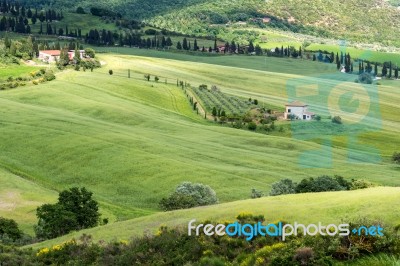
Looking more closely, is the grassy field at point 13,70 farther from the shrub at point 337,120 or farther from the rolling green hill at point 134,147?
the shrub at point 337,120

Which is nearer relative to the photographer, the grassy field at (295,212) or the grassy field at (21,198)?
the grassy field at (295,212)

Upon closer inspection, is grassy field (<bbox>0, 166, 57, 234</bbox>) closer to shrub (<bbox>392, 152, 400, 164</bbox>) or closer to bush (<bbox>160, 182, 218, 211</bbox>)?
bush (<bbox>160, 182, 218, 211</bbox>)

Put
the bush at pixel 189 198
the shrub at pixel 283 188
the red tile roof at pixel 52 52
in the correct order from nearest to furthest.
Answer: the shrub at pixel 283 188 → the bush at pixel 189 198 → the red tile roof at pixel 52 52

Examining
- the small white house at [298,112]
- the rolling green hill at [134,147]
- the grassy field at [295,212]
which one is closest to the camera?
the grassy field at [295,212]

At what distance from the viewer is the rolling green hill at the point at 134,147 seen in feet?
227

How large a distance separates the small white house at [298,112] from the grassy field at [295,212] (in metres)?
94.9

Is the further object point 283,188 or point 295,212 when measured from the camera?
point 283,188

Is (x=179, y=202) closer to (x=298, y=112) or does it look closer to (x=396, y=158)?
(x=396, y=158)

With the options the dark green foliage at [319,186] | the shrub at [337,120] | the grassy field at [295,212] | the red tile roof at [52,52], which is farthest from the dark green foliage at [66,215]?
the red tile roof at [52,52]

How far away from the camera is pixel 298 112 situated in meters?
131

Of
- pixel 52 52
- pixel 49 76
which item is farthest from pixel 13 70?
pixel 52 52

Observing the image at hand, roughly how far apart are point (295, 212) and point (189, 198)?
2577 cm

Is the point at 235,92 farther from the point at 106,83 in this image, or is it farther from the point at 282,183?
the point at 282,183

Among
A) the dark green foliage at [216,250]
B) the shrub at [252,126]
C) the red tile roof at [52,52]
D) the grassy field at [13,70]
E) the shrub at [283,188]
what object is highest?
the dark green foliage at [216,250]
